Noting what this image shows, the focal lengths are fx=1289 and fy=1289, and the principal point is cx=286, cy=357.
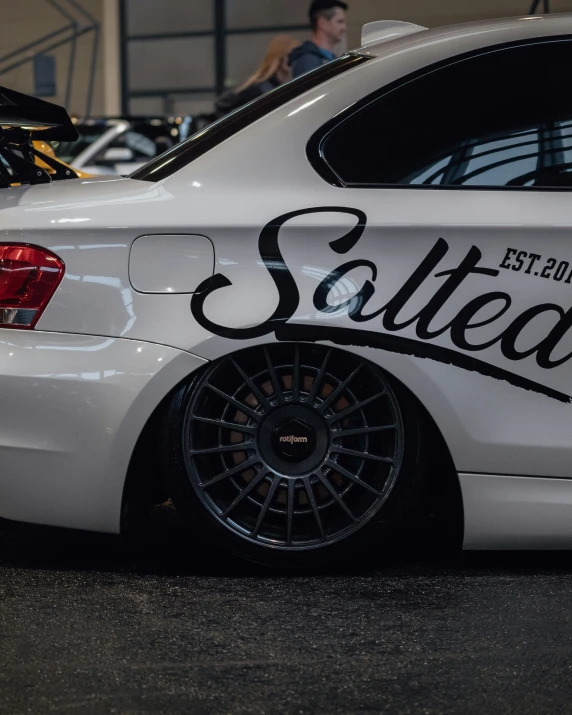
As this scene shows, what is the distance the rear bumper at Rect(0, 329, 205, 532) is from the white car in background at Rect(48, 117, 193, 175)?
11261 mm

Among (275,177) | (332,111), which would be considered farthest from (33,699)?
(332,111)

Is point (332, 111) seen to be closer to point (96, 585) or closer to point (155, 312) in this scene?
point (155, 312)

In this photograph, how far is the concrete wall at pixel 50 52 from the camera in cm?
2502

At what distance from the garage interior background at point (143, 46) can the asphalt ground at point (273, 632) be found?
66.0ft

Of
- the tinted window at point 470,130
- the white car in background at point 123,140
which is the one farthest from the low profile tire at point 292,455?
the white car in background at point 123,140

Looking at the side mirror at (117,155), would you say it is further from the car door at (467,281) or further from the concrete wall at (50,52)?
the car door at (467,281)

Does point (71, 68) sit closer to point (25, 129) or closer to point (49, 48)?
point (49, 48)

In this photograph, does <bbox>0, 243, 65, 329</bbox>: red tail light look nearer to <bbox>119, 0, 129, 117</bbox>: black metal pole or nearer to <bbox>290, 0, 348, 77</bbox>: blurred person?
<bbox>290, 0, 348, 77</bbox>: blurred person

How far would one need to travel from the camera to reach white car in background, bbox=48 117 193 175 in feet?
48.1

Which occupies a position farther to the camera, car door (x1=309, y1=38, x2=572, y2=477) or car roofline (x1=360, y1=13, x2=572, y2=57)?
car roofline (x1=360, y1=13, x2=572, y2=57)

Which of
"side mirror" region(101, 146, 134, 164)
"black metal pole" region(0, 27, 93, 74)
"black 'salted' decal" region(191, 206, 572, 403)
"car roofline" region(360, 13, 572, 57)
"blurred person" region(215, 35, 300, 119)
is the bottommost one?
"side mirror" region(101, 146, 134, 164)

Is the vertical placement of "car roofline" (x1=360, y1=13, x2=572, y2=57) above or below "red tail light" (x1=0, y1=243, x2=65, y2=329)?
above

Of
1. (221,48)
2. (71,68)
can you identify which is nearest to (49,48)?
(71,68)

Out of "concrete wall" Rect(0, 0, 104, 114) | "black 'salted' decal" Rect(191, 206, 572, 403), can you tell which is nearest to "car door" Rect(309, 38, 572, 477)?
"black 'salted' decal" Rect(191, 206, 572, 403)
